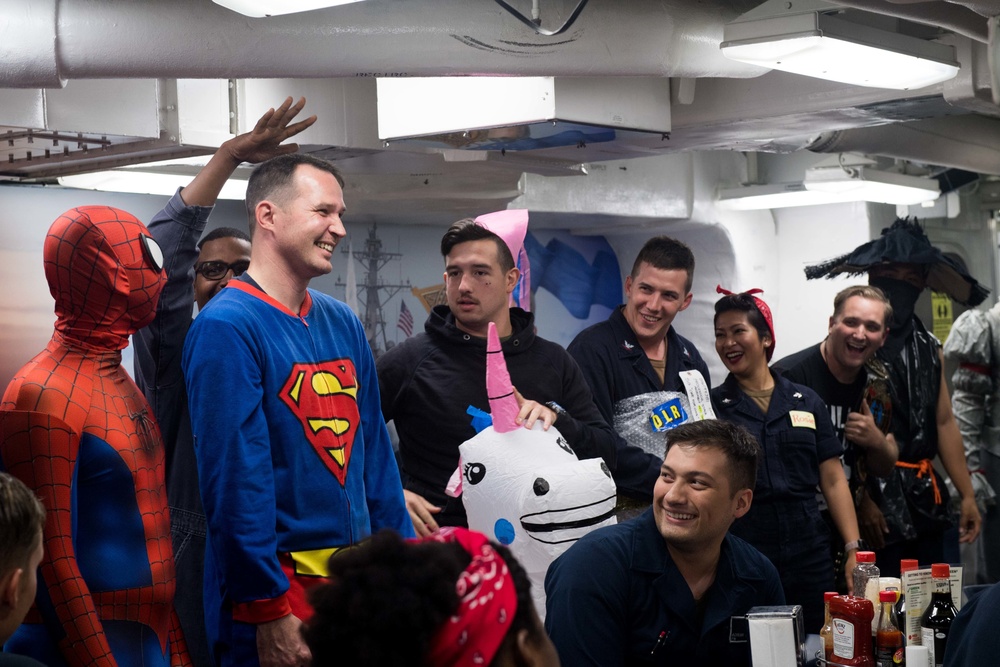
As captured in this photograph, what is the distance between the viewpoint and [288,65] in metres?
3.11

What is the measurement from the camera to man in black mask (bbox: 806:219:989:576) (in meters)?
→ 4.81

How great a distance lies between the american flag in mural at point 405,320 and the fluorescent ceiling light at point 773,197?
269cm

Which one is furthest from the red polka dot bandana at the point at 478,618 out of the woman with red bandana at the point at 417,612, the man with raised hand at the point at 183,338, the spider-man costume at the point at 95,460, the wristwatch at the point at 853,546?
the wristwatch at the point at 853,546

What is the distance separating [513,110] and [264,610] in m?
2.03

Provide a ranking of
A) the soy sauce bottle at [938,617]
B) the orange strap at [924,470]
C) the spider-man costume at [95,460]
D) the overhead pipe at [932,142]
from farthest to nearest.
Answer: the overhead pipe at [932,142] → the orange strap at [924,470] → the soy sauce bottle at [938,617] → the spider-man costume at [95,460]

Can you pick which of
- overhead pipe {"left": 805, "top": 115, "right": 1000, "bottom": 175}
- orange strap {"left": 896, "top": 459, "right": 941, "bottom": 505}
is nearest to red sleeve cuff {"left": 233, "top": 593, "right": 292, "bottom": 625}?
orange strap {"left": 896, "top": 459, "right": 941, "bottom": 505}

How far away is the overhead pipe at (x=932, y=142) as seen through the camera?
5422mm

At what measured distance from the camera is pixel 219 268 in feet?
11.1

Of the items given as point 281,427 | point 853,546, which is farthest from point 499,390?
point 853,546

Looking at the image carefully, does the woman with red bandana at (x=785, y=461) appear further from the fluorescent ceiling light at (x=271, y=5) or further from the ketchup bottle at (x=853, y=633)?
the fluorescent ceiling light at (x=271, y=5)

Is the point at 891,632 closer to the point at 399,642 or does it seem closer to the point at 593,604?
the point at 593,604

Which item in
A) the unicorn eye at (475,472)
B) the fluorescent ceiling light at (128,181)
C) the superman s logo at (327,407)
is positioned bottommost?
the unicorn eye at (475,472)

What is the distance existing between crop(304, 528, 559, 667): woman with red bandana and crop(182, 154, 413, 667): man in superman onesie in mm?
883

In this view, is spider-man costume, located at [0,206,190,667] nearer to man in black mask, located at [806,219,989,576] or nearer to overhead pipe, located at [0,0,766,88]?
overhead pipe, located at [0,0,766,88]
